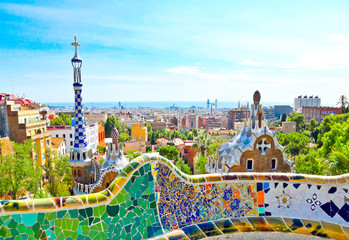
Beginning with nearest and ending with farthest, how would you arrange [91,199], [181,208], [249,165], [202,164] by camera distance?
1. [91,199]
2. [181,208]
3. [249,165]
4. [202,164]

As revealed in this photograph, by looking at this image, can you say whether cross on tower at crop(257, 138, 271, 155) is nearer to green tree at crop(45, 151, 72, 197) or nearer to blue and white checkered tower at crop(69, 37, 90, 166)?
blue and white checkered tower at crop(69, 37, 90, 166)

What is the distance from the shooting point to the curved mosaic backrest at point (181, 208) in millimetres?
3463

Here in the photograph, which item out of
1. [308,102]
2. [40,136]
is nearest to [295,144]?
[40,136]

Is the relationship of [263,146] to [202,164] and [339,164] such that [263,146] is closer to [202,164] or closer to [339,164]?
[339,164]

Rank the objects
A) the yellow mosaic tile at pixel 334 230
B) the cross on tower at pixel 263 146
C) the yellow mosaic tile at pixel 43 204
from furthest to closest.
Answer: the cross on tower at pixel 263 146 → the yellow mosaic tile at pixel 334 230 → the yellow mosaic tile at pixel 43 204

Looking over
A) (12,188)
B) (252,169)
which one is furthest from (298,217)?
(12,188)

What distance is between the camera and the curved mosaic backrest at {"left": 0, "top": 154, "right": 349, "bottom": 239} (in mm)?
3463

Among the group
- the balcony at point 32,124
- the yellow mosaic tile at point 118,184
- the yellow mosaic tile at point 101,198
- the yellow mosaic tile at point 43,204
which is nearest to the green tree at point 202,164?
the balcony at point 32,124

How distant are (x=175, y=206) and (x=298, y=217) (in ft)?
6.79

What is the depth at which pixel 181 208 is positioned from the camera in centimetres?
427

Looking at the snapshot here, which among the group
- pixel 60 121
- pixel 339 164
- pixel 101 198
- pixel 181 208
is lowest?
pixel 60 121

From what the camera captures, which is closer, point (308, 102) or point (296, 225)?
point (296, 225)

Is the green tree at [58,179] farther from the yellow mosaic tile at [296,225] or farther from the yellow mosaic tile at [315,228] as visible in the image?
the yellow mosaic tile at [315,228]

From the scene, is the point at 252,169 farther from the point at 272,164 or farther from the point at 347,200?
the point at 347,200
